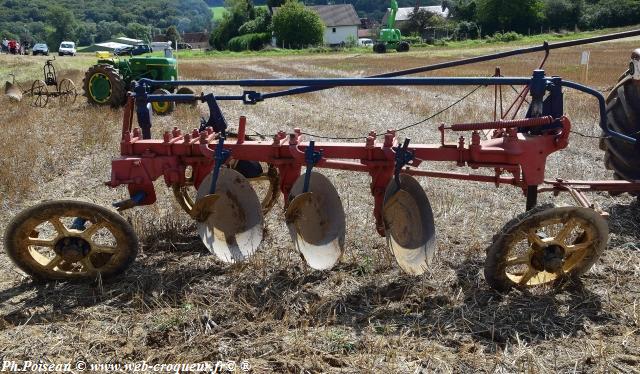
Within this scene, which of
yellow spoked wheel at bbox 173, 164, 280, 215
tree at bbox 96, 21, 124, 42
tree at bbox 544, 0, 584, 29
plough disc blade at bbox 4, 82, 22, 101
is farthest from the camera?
tree at bbox 96, 21, 124, 42

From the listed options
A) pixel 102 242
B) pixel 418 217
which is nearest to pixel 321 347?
pixel 418 217

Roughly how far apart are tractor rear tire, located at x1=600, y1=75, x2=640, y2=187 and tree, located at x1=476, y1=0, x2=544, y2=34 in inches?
A: 2233

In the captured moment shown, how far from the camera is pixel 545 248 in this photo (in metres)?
3.28

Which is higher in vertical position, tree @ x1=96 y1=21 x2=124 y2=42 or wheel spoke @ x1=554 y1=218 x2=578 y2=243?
tree @ x1=96 y1=21 x2=124 y2=42

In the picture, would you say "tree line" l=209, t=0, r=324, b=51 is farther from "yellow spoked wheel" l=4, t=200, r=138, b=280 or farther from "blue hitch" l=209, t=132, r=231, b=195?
"yellow spoked wheel" l=4, t=200, r=138, b=280

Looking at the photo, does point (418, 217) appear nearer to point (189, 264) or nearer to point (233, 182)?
point (233, 182)

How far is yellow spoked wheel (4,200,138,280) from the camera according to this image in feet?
11.2

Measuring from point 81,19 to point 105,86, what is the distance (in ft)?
514

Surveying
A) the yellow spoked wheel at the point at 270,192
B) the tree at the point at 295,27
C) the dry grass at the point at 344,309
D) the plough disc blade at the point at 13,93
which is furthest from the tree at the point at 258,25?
the dry grass at the point at 344,309

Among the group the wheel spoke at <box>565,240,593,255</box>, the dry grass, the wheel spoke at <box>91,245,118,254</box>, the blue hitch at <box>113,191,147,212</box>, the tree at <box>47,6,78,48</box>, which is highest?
the tree at <box>47,6,78,48</box>

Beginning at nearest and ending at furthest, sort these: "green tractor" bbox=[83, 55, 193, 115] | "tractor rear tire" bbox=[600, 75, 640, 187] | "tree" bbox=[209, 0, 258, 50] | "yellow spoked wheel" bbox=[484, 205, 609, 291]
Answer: "yellow spoked wheel" bbox=[484, 205, 609, 291] < "tractor rear tire" bbox=[600, 75, 640, 187] < "green tractor" bbox=[83, 55, 193, 115] < "tree" bbox=[209, 0, 258, 50]

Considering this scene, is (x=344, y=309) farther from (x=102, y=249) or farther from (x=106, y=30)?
(x=106, y=30)

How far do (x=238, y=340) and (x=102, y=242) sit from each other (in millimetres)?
1801

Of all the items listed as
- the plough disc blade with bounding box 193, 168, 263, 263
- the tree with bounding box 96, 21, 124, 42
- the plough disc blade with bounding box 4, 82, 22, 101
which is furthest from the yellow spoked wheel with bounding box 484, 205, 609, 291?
the tree with bounding box 96, 21, 124, 42
